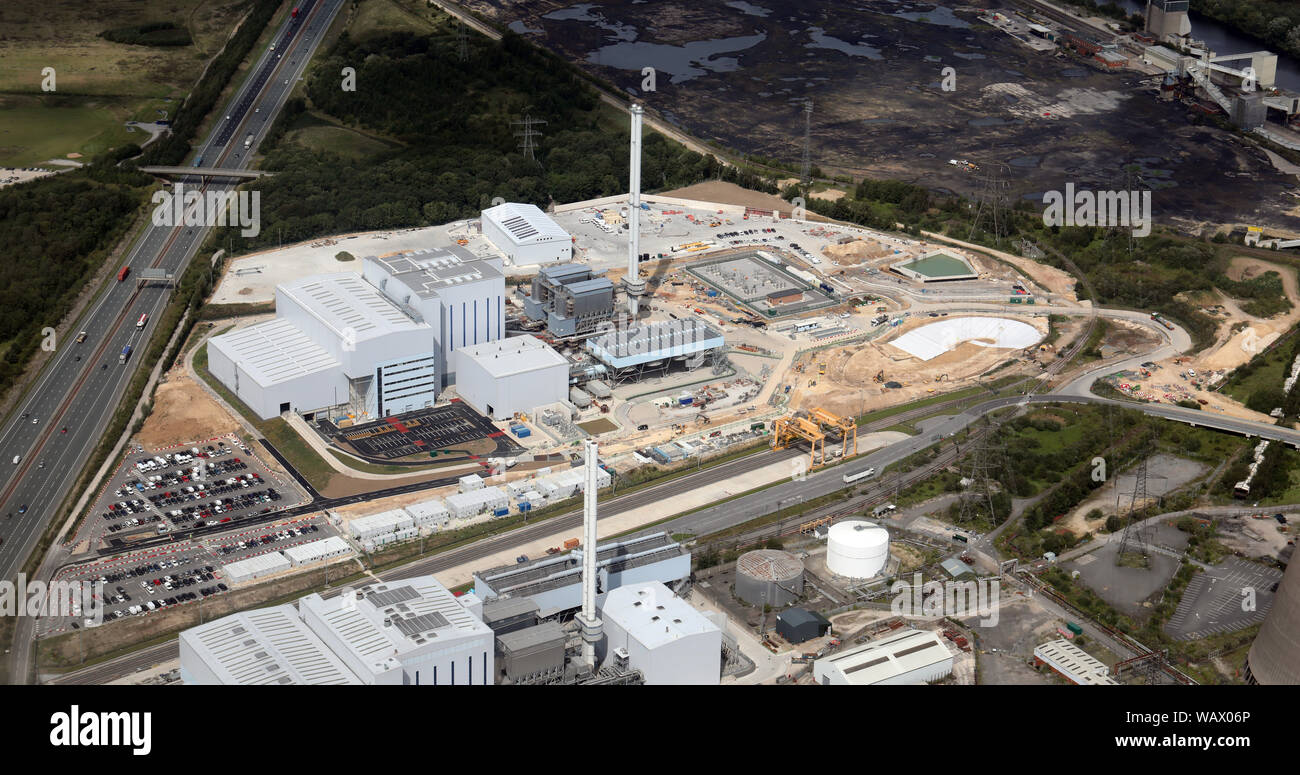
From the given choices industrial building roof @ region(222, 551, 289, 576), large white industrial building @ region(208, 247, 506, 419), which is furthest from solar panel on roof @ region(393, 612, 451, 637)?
large white industrial building @ region(208, 247, 506, 419)

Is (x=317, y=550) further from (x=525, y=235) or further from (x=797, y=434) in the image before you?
(x=525, y=235)

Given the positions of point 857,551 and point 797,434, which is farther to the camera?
point 797,434

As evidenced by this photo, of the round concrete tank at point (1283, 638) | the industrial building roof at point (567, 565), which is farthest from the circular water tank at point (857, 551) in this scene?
the round concrete tank at point (1283, 638)

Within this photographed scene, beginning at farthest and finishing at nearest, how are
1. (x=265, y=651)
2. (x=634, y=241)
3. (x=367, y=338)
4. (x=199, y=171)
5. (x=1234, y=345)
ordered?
(x=199, y=171), (x=634, y=241), (x=1234, y=345), (x=367, y=338), (x=265, y=651)

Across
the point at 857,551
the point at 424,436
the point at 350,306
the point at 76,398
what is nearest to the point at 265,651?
the point at 424,436

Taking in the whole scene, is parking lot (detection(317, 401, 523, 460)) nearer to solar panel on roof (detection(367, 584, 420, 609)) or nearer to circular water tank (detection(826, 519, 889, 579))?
solar panel on roof (detection(367, 584, 420, 609))
